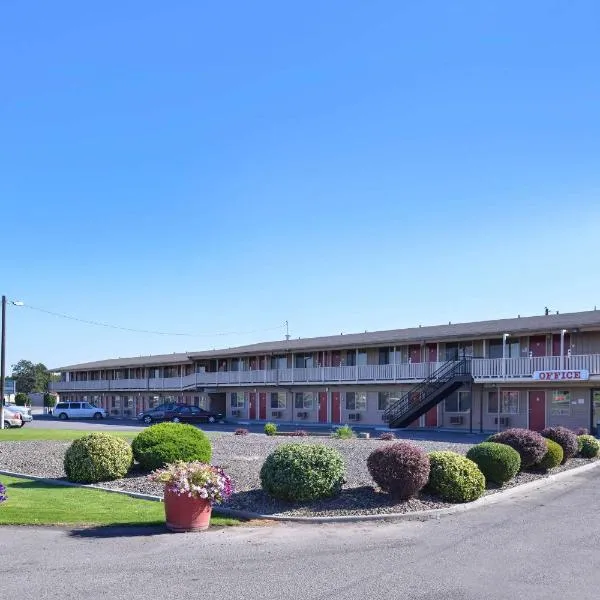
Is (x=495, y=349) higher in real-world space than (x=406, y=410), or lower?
higher

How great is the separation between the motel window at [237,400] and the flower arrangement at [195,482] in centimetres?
4484

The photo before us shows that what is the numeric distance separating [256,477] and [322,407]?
110 feet

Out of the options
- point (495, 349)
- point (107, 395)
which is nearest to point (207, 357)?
point (107, 395)

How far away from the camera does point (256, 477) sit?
15070mm

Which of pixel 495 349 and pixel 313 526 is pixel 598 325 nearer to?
pixel 495 349

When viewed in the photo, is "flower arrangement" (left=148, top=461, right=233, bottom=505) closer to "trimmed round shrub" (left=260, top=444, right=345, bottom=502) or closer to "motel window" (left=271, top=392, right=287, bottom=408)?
"trimmed round shrub" (left=260, top=444, right=345, bottom=502)

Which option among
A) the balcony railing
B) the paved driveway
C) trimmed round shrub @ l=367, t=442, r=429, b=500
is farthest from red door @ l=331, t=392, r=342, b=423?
the paved driveway

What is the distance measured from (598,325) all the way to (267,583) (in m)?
29.4

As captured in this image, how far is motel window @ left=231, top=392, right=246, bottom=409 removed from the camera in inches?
2185

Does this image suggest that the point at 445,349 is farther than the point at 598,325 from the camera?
Yes

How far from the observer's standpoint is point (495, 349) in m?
39.4

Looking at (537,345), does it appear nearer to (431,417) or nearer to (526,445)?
(431,417)

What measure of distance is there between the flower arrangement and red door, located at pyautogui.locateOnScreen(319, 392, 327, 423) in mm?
37484

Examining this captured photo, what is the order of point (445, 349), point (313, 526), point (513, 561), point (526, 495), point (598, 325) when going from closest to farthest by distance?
point (513, 561), point (313, 526), point (526, 495), point (598, 325), point (445, 349)
